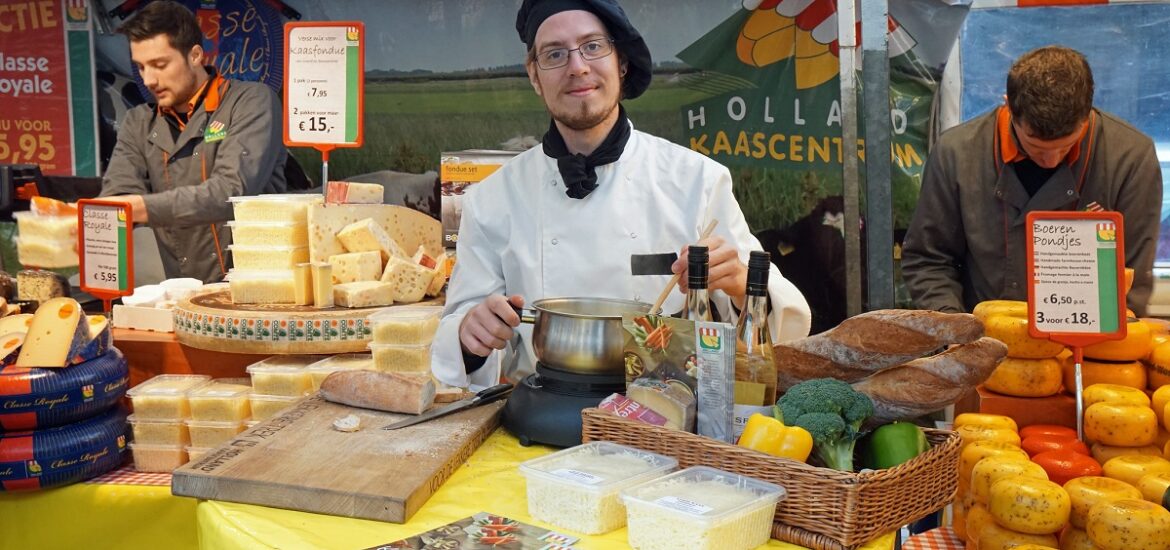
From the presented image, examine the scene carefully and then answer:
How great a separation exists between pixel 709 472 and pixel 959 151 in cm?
269

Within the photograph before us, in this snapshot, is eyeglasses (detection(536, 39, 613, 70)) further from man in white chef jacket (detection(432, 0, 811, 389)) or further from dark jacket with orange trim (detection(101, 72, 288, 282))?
dark jacket with orange trim (detection(101, 72, 288, 282))

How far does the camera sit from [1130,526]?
5.77 ft

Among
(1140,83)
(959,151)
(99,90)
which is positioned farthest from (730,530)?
(99,90)

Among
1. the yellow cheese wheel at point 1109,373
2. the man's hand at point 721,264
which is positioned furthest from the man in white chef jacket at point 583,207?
the yellow cheese wheel at point 1109,373

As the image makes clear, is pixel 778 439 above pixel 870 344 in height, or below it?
below

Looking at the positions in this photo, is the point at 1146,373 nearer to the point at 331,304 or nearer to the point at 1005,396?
the point at 1005,396

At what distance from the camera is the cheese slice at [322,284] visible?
326cm

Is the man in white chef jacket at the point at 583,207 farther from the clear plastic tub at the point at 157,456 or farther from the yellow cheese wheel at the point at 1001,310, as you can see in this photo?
the clear plastic tub at the point at 157,456

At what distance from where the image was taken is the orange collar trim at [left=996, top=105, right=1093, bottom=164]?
3625mm

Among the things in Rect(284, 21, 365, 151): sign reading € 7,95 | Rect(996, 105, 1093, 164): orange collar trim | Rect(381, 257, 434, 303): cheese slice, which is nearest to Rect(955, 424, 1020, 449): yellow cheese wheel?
Rect(996, 105, 1093, 164): orange collar trim

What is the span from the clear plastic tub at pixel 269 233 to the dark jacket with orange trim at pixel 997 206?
2.37 meters

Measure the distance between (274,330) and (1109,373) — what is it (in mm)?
2353

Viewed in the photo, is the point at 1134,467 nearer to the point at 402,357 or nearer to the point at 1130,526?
the point at 1130,526

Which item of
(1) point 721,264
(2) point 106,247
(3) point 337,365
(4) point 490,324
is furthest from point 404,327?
(1) point 721,264
